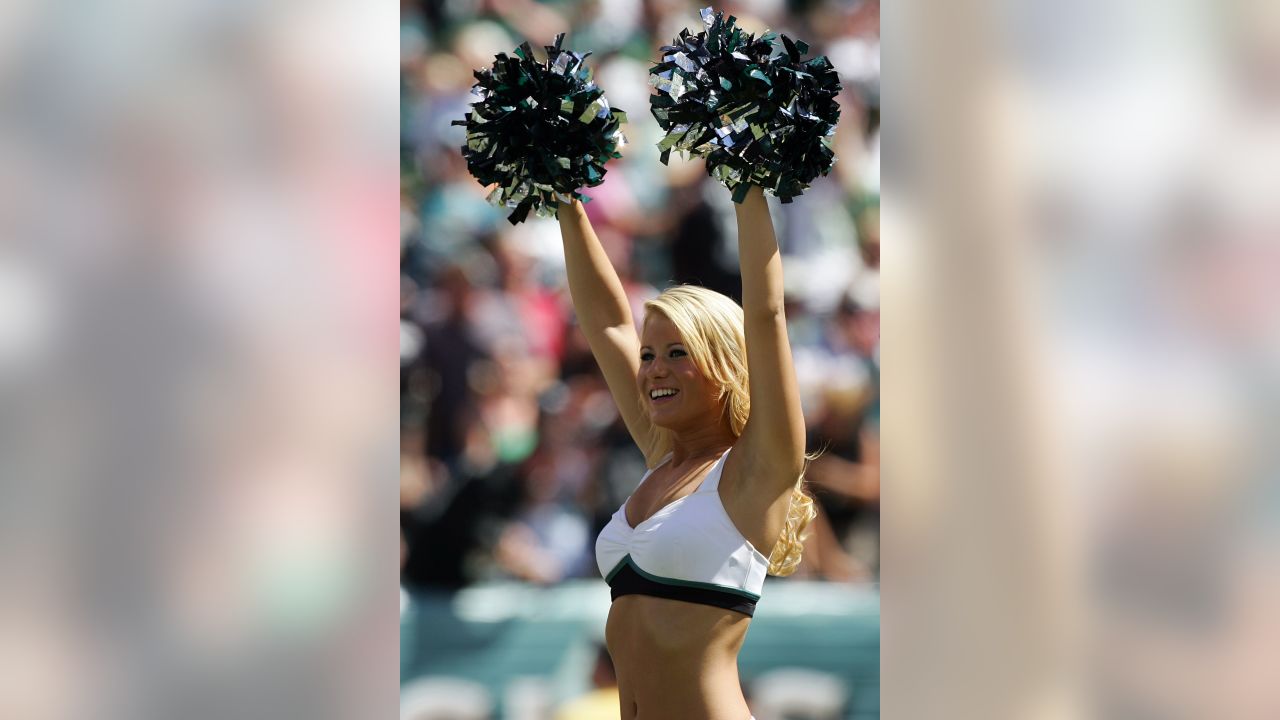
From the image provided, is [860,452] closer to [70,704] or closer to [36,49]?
[70,704]

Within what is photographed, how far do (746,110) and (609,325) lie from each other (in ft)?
2.09

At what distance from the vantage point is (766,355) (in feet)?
6.77

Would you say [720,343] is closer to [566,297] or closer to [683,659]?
[683,659]

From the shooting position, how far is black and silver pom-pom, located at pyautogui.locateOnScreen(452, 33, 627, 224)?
7.51ft

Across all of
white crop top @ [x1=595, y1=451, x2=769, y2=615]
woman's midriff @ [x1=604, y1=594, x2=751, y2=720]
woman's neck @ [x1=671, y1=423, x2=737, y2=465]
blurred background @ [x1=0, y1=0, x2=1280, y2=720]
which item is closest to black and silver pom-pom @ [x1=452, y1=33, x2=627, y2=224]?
woman's neck @ [x1=671, y1=423, x2=737, y2=465]

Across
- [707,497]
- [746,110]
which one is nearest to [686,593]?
[707,497]

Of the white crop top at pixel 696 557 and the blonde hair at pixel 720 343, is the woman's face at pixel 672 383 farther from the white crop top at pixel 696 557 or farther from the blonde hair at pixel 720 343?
the white crop top at pixel 696 557

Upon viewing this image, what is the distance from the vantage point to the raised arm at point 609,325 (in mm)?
2486

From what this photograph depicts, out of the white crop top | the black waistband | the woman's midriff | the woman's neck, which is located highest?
the woman's neck

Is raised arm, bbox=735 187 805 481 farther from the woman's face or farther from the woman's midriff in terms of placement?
the woman's midriff

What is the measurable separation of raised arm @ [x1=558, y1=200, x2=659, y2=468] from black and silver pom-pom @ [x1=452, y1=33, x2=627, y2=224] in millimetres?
172

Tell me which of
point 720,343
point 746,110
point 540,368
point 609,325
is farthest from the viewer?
point 540,368

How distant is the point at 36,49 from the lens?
299cm

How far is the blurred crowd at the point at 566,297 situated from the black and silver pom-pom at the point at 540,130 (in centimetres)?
121
